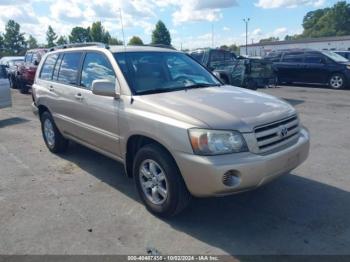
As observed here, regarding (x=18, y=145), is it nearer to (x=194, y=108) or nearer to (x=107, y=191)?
(x=107, y=191)

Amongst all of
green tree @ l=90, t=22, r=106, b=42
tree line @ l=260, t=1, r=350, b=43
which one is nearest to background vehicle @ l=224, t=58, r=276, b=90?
green tree @ l=90, t=22, r=106, b=42

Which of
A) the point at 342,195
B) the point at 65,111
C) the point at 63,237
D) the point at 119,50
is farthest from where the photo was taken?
the point at 65,111

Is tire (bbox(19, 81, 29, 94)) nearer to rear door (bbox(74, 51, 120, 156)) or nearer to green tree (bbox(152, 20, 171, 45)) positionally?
rear door (bbox(74, 51, 120, 156))

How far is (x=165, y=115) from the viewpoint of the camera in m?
3.76

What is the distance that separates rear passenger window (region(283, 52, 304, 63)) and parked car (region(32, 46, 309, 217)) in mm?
12441

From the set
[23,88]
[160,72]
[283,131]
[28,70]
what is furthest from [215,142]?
[23,88]

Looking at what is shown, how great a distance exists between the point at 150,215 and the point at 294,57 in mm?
14626

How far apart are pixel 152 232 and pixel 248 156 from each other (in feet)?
4.15

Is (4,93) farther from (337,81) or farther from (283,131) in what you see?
(337,81)

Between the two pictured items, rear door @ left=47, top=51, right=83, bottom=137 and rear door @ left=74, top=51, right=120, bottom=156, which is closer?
rear door @ left=74, top=51, right=120, bottom=156

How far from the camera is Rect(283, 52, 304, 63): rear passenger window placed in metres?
16.5

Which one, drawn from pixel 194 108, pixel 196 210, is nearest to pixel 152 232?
pixel 196 210

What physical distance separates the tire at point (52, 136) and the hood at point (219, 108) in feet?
9.06

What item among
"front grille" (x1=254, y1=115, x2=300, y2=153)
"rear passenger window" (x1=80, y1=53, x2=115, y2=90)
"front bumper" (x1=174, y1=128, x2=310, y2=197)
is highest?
"rear passenger window" (x1=80, y1=53, x2=115, y2=90)
